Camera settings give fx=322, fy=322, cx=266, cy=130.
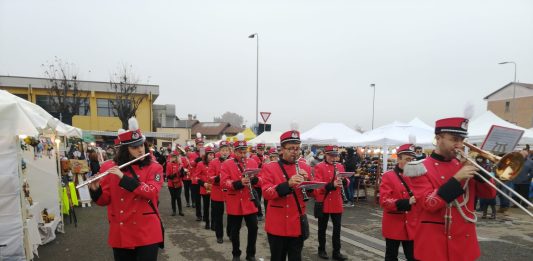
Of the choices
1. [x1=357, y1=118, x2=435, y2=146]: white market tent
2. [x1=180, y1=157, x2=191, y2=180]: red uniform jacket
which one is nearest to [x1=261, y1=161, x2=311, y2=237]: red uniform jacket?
[x1=180, y1=157, x2=191, y2=180]: red uniform jacket

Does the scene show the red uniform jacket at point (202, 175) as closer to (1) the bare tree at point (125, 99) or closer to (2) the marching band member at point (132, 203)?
(2) the marching band member at point (132, 203)

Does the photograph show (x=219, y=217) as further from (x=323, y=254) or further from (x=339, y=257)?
(x=339, y=257)

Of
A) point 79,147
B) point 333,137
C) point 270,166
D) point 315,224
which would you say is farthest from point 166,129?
point 270,166

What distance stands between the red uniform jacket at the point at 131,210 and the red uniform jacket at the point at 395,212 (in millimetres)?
3221

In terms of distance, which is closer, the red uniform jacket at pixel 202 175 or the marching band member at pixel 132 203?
the marching band member at pixel 132 203

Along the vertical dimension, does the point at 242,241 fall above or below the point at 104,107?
below

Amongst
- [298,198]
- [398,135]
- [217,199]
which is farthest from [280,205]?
[398,135]

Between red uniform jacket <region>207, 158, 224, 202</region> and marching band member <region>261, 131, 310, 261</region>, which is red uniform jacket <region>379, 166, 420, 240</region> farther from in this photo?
red uniform jacket <region>207, 158, 224, 202</region>

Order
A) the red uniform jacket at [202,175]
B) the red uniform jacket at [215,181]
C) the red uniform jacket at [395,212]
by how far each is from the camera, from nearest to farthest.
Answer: the red uniform jacket at [395,212] → the red uniform jacket at [215,181] → the red uniform jacket at [202,175]

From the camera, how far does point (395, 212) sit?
506cm

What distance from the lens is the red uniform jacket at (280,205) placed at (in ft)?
14.2

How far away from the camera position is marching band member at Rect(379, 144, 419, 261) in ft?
15.8

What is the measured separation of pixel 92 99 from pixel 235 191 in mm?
40079

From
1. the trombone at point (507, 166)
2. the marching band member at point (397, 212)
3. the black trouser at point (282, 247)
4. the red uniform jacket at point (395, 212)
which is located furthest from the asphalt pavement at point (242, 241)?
the trombone at point (507, 166)
